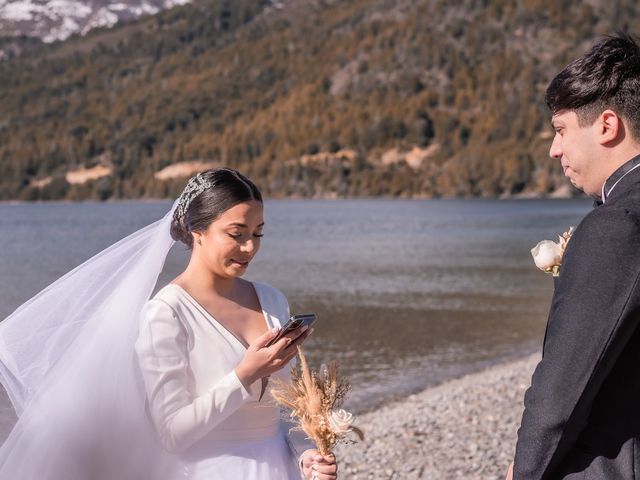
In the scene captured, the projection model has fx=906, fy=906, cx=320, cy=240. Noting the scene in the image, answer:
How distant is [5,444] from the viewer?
10.3 ft

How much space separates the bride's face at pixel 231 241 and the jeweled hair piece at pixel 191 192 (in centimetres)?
14

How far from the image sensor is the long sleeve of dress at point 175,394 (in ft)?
10.3

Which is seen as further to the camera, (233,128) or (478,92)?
(233,128)

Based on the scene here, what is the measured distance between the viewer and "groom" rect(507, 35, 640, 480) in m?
2.16

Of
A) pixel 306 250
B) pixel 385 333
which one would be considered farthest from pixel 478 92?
pixel 385 333

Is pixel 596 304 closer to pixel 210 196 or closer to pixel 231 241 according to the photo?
pixel 231 241

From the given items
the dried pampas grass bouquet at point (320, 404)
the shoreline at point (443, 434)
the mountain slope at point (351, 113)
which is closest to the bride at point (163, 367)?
the dried pampas grass bouquet at point (320, 404)

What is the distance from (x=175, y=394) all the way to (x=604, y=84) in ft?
5.72

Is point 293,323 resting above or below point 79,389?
above

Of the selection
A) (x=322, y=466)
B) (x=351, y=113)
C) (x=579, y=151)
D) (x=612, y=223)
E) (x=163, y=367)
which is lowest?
(x=351, y=113)

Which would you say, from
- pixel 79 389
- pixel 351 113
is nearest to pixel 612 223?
pixel 79 389

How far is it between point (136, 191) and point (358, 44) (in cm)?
4997

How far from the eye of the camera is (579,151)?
2412 millimetres

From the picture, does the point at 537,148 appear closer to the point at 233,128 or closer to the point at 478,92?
the point at 478,92
